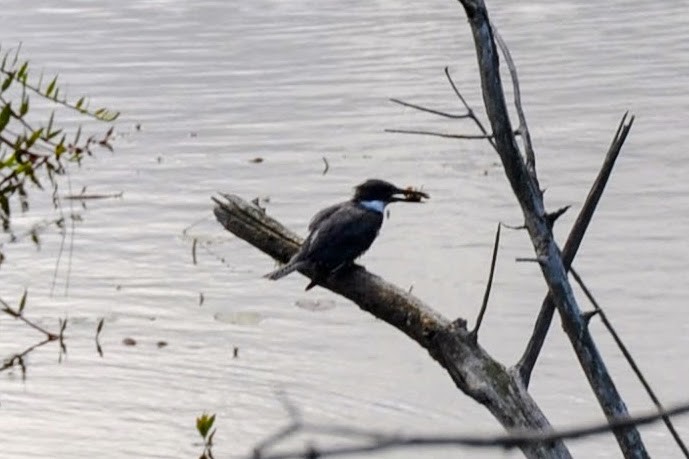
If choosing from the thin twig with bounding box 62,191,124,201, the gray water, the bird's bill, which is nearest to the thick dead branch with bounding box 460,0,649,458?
the gray water

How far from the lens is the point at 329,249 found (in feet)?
15.6

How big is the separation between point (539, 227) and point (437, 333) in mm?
694

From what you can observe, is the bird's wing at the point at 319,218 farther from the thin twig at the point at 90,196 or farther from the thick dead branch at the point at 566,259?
the thin twig at the point at 90,196

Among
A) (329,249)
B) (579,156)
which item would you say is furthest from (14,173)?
(579,156)

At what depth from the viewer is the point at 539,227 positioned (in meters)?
2.77

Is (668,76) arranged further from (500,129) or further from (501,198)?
(500,129)

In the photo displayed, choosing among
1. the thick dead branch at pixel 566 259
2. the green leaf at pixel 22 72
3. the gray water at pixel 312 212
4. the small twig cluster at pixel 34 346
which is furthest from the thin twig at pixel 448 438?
the small twig cluster at pixel 34 346

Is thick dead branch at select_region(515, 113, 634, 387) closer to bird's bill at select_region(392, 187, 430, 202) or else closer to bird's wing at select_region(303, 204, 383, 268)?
bird's wing at select_region(303, 204, 383, 268)

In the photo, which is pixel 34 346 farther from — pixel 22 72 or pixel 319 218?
pixel 22 72

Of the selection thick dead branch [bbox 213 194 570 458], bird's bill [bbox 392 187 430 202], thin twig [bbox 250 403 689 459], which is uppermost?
thin twig [bbox 250 403 689 459]

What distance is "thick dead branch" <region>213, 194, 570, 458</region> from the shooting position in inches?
120

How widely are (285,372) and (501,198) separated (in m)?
2.38

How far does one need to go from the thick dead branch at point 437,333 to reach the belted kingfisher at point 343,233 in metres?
0.14

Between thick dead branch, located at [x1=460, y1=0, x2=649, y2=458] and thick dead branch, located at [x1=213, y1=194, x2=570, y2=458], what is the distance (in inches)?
5.2
